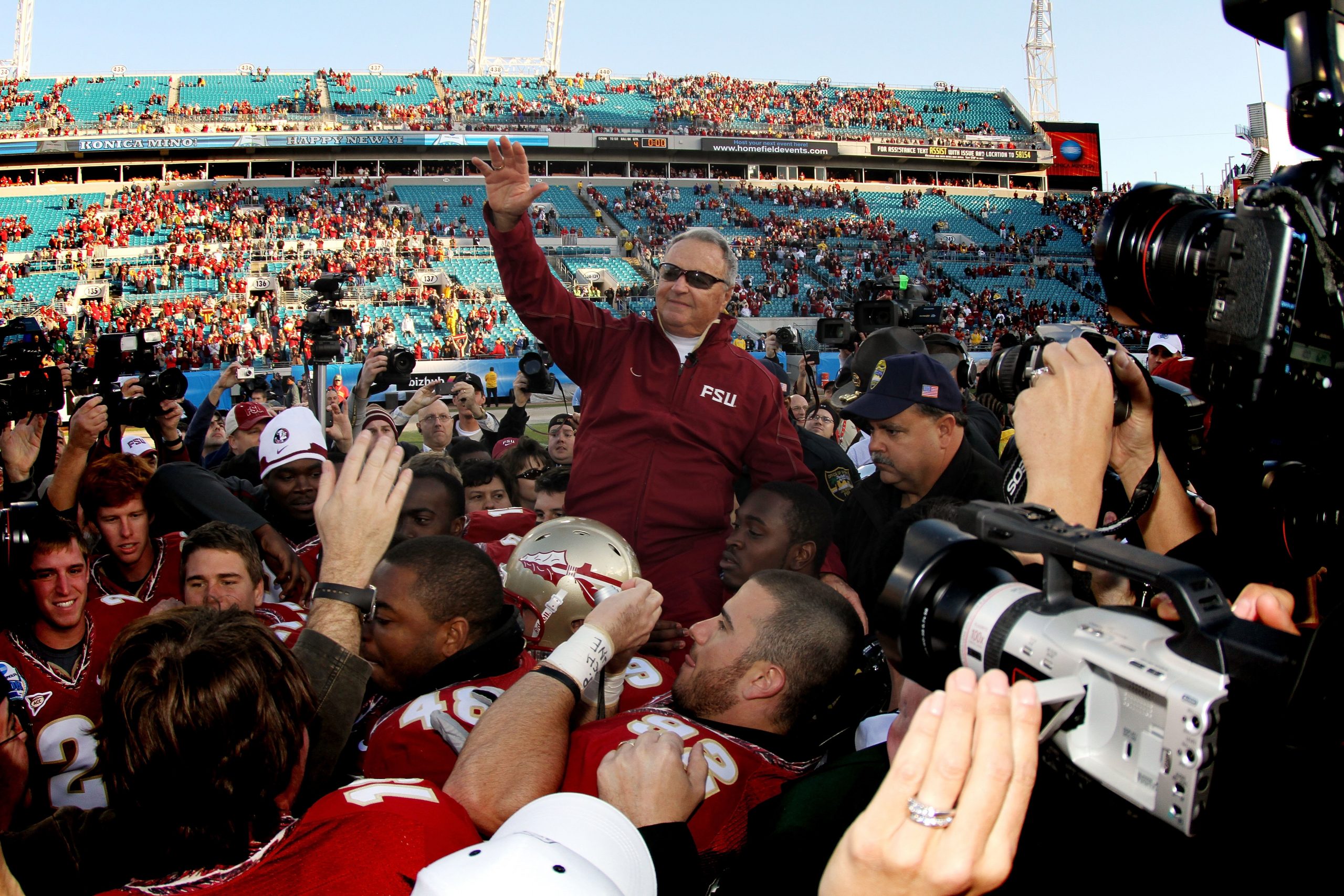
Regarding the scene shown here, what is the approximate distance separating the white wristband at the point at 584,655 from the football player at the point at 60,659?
145 centimetres

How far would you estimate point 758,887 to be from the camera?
4.94ft

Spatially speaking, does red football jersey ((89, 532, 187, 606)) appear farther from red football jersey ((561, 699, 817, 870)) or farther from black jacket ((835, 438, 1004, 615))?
black jacket ((835, 438, 1004, 615))

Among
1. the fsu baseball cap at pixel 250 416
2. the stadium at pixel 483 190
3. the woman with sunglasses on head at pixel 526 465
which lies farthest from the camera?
the stadium at pixel 483 190

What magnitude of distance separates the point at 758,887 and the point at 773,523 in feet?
6.03

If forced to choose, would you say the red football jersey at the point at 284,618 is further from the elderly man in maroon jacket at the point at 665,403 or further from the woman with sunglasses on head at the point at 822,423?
the woman with sunglasses on head at the point at 822,423

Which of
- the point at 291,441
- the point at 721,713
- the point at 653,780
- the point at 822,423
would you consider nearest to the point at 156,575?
the point at 291,441

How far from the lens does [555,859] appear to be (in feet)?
3.92

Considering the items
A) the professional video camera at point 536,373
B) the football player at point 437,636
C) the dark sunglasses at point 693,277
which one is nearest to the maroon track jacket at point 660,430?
the dark sunglasses at point 693,277

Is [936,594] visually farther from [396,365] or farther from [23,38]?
[23,38]

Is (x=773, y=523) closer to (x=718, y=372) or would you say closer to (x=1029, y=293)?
(x=718, y=372)

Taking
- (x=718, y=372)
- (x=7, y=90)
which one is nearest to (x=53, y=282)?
(x=7, y=90)

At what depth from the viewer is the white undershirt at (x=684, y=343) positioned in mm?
3531

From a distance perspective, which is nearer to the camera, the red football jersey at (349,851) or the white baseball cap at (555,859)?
the white baseball cap at (555,859)

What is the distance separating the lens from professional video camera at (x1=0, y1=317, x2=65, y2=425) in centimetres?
402
